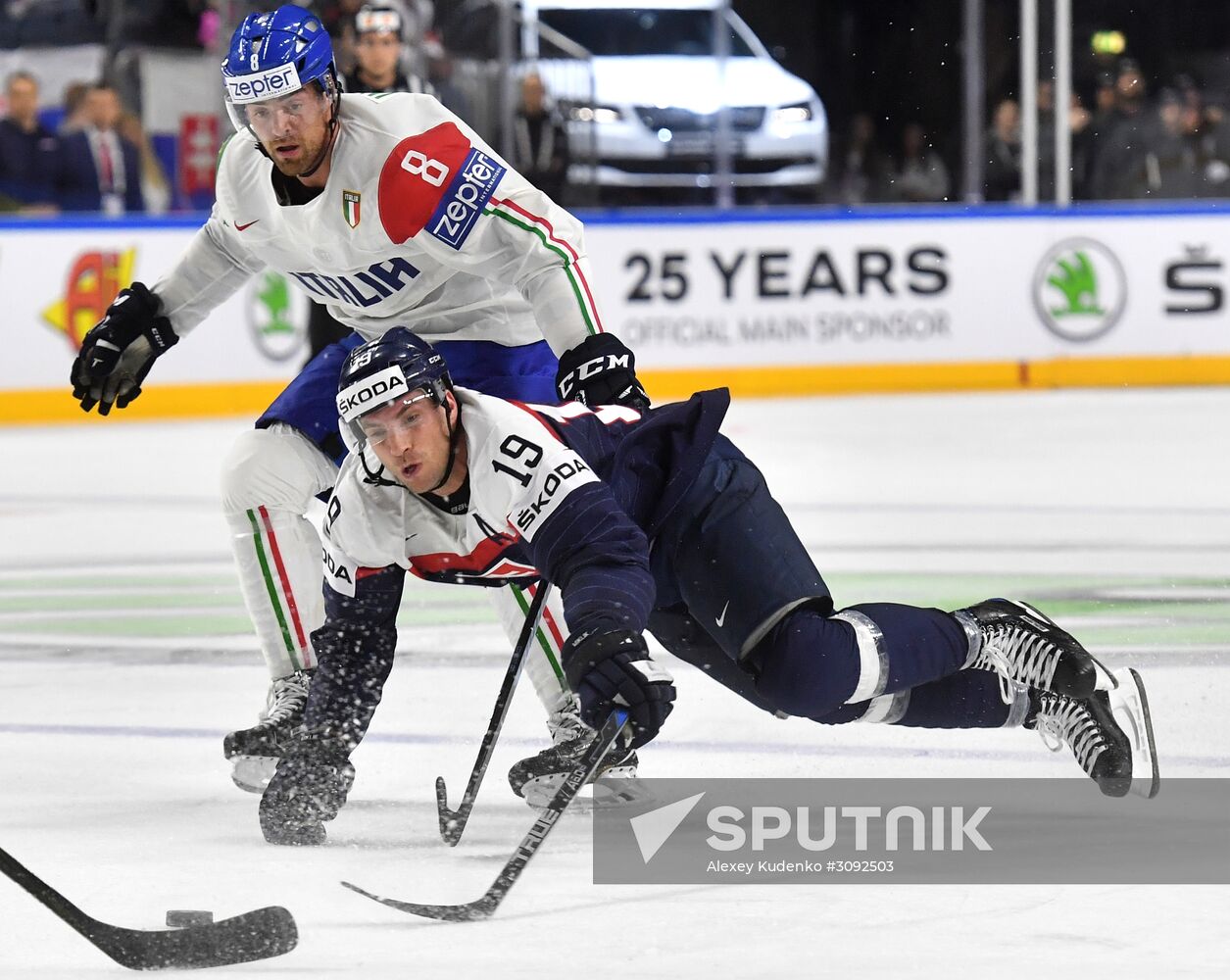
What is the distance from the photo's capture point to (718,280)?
10133mm

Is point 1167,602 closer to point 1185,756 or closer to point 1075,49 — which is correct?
point 1185,756

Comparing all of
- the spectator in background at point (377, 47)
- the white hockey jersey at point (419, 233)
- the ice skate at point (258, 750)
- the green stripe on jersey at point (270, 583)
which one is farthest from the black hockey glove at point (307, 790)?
the spectator in background at point (377, 47)

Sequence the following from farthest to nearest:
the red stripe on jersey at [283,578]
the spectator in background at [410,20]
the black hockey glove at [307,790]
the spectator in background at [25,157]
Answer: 1. the spectator in background at [25,157]
2. the spectator in background at [410,20]
3. the red stripe on jersey at [283,578]
4. the black hockey glove at [307,790]

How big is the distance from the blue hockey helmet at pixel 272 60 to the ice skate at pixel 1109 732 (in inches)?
57.4

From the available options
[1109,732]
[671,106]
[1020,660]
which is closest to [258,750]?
[1020,660]

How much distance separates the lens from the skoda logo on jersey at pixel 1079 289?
10.3 m

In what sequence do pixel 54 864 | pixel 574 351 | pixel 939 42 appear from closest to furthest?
1. pixel 54 864
2. pixel 574 351
3. pixel 939 42

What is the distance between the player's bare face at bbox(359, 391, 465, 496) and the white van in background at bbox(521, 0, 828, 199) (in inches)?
300

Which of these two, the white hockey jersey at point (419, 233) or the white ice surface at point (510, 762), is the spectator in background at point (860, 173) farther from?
the white hockey jersey at point (419, 233)

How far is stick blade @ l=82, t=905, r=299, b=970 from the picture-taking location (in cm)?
242

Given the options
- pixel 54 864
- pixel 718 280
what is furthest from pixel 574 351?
pixel 718 280

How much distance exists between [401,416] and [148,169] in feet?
23.6

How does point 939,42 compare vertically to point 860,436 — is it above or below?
above

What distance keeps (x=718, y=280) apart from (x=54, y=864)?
24.7 feet
